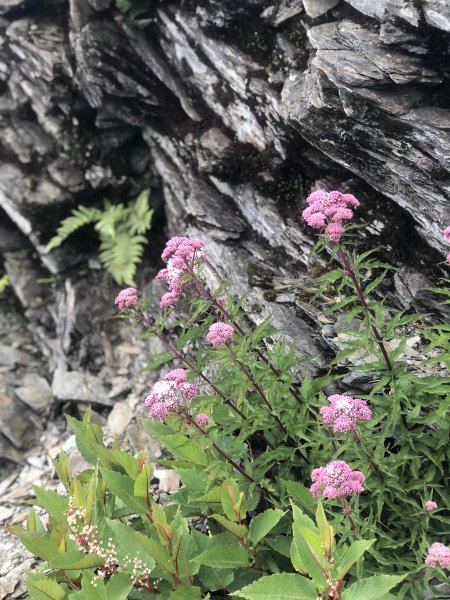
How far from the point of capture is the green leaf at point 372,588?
9.09 feet

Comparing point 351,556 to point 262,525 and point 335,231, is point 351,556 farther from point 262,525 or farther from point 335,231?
point 335,231

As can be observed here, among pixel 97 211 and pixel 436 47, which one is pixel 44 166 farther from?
pixel 436 47

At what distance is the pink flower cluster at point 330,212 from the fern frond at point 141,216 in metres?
5.10

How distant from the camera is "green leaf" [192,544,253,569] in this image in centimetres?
337

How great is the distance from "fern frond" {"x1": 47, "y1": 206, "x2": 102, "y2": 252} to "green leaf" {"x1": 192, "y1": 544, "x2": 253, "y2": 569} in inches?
230

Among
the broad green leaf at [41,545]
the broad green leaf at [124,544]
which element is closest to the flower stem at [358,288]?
the broad green leaf at [124,544]

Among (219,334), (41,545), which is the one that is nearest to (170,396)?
(219,334)

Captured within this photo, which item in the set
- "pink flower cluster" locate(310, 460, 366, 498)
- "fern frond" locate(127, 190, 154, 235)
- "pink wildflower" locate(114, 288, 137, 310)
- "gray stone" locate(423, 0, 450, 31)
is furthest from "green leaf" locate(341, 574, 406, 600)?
"fern frond" locate(127, 190, 154, 235)

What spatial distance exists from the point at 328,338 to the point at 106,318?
447 centimetres

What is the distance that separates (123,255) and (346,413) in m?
5.91

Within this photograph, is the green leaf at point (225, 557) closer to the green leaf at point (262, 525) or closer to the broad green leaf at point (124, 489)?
the green leaf at point (262, 525)

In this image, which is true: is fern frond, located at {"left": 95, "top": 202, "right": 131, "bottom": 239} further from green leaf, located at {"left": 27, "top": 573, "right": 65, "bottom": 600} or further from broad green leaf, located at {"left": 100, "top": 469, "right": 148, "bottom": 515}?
green leaf, located at {"left": 27, "top": 573, "right": 65, "bottom": 600}

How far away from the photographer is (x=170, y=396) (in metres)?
3.46

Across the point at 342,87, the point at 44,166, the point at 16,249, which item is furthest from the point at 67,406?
the point at 342,87
